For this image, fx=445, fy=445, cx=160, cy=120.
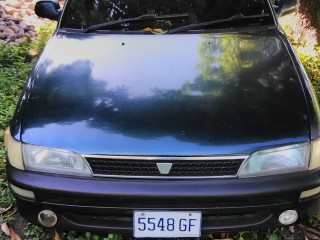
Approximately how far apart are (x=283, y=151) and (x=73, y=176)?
3.33 ft

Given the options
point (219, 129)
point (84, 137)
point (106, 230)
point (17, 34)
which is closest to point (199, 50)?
point (219, 129)

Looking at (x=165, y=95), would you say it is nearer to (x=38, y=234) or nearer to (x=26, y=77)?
(x=38, y=234)

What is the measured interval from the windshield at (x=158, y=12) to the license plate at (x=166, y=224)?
1.38 metres

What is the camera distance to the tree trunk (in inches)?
197

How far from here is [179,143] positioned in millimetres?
2094

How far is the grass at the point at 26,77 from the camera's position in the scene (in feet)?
8.82

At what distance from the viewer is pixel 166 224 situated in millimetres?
2199

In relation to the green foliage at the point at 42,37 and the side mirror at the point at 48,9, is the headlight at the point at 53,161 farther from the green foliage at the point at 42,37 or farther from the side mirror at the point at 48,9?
the green foliage at the point at 42,37

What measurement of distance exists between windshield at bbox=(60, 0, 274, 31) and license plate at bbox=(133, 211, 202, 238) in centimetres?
138

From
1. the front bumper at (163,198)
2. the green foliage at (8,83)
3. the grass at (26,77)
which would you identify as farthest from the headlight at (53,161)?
the green foliage at (8,83)

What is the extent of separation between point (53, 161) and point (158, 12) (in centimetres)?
146

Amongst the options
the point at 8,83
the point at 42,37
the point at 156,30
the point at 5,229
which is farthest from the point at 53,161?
the point at 42,37

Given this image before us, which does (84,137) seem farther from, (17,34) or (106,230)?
(17,34)

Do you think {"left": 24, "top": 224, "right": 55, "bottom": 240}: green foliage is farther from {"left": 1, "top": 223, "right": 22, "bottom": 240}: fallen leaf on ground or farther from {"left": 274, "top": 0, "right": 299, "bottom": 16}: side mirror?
{"left": 274, "top": 0, "right": 299, "bottom": 16}: side mirror
